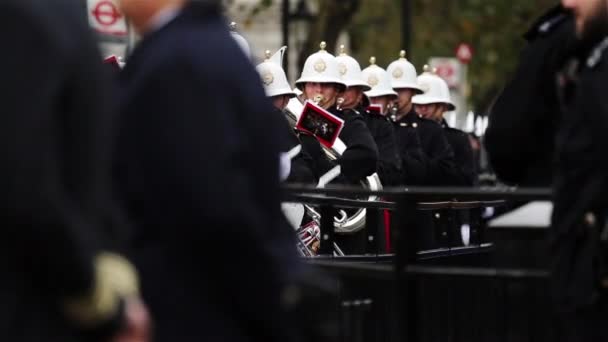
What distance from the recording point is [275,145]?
445 cm

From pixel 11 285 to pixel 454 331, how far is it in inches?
158

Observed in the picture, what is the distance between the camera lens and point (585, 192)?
543cm

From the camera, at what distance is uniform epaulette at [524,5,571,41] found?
18.9 ft

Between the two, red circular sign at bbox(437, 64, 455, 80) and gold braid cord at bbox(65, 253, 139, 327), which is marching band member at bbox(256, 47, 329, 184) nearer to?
gold braid cord at bbox(65, 253, 139, 327)

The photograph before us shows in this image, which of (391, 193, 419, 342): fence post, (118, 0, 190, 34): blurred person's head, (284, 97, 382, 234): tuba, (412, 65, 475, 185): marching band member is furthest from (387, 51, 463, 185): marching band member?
(118, 0, 190, 34): blurred person's head

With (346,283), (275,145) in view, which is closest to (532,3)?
(346,283)

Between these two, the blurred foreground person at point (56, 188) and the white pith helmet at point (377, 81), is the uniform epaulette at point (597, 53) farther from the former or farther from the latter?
the white pith helmet at point (377, 81)

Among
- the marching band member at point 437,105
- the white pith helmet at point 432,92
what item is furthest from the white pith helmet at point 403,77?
the white pith helmet at point 432,92

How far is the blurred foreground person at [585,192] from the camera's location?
17.8 feet

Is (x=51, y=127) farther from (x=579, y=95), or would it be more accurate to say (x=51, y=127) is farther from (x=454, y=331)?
(x=454, y=331)

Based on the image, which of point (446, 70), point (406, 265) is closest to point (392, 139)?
point (406, 265)

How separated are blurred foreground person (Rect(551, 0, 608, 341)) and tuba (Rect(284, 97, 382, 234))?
5702 millimetres

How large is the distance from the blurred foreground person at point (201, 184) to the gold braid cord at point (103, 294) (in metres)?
0.29

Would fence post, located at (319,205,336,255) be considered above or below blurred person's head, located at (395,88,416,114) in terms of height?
below
